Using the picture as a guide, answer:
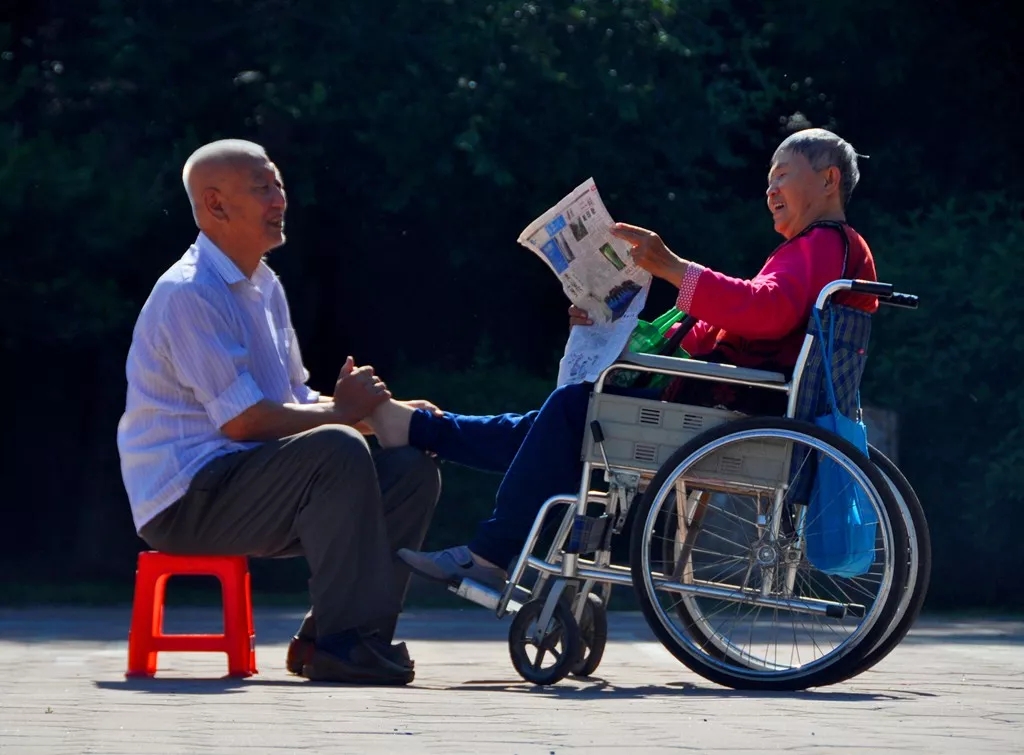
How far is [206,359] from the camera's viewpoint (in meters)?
4.59

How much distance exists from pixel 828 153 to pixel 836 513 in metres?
1.00

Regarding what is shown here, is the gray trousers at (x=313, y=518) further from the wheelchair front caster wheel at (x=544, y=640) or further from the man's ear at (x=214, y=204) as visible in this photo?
the man's ear at (x=214, y=204)

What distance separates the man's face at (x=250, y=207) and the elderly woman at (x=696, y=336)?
57cm

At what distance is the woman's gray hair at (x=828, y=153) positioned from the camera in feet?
15.8

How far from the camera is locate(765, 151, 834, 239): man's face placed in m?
4.79

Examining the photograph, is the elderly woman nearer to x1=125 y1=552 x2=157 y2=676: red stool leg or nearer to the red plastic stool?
the red plastic stool

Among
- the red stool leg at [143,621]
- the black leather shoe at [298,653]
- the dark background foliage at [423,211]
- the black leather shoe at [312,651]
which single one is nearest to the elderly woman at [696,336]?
the black leather shoe at [312,651]

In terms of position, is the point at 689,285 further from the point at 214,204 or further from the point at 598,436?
the point at 214,204

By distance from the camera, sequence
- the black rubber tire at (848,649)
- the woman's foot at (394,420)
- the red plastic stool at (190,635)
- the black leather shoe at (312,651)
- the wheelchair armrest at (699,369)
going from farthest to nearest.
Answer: the woman's foot at (394,420) < the red plastic stool at (190,635) < the black leather shoe at (312,651) < the wheelchair armrest at (699,369) < the black rubber tire at (848,649)

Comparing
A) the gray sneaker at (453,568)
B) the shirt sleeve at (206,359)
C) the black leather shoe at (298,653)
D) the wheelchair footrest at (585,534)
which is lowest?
the black leather shoe at (298,653)

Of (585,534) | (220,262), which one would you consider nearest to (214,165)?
(220,262)

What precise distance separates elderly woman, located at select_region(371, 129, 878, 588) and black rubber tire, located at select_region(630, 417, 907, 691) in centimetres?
26

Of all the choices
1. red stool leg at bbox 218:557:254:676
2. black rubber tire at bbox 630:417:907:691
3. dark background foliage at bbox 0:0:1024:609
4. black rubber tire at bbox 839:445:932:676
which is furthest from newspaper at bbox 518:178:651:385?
dark background foliage at bbox 0:0:1024:609

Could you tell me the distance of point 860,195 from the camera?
10.3 m
